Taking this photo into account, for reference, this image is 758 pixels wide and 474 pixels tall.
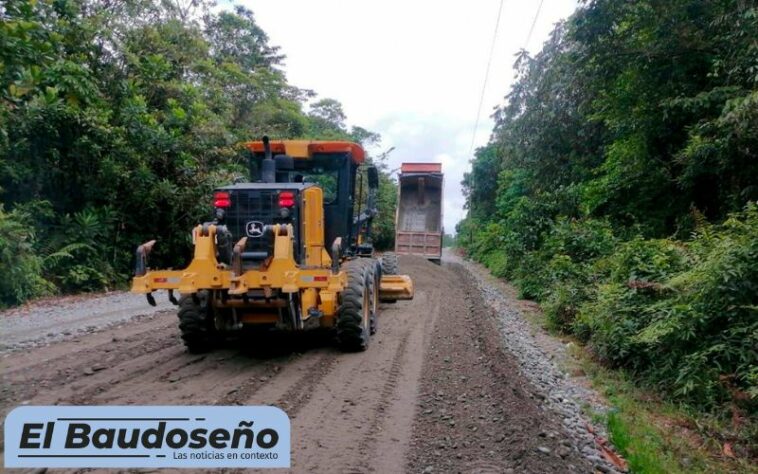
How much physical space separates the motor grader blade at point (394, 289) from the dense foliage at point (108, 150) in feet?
23.7

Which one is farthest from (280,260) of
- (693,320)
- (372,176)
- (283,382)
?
(693,320)

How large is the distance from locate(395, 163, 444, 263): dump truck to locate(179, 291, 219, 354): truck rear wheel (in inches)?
612

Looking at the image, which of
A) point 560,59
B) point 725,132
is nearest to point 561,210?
point 560,59

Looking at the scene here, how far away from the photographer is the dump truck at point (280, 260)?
5.77 meters

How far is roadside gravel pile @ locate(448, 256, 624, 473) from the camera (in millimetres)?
4195

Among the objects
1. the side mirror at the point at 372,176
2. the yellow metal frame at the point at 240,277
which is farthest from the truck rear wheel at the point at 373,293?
the yellow metal frame at the point at 240,277

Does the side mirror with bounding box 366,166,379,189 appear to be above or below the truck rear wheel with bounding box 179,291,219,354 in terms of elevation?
above

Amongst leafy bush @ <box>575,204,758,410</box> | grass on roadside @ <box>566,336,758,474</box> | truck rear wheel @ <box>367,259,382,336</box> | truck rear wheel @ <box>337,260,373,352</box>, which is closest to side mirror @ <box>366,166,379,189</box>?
truck rear wheel @ <box>367,259,382,336</box>

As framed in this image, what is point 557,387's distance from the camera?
5859 mm

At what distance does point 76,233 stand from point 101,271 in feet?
3.65

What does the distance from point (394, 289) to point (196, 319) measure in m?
4.13

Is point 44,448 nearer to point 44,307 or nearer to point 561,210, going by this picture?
point 44,307

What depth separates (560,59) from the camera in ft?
43.2

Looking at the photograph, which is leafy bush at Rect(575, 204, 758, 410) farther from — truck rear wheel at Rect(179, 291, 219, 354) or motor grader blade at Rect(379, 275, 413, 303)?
truck rear wheel at Rect(179, 291, 219, 354)
